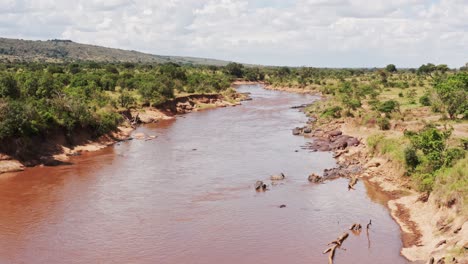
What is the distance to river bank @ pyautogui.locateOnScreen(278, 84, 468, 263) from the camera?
2451 cm

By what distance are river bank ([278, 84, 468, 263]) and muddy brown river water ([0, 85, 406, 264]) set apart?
986mm

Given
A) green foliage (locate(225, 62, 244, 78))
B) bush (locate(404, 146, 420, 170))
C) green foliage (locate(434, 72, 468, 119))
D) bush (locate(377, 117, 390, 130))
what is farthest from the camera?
green foliage (locate(225, 62, 244, 78))

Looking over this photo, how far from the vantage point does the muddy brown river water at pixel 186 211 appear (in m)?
27.5

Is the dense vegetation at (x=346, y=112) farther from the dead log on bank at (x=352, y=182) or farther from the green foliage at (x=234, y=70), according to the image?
the green foliage at (x=234, y=70)

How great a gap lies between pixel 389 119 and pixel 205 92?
5208 centimetres

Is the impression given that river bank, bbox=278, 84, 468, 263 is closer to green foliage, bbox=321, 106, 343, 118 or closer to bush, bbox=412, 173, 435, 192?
bush, bbox=412, 173, 435, 192

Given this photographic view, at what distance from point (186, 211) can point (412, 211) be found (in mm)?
15755

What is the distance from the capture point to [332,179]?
42.1m

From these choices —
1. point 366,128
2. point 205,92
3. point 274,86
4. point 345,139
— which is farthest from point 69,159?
point 274,86

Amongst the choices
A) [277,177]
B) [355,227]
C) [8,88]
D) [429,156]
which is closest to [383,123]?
[277,177]

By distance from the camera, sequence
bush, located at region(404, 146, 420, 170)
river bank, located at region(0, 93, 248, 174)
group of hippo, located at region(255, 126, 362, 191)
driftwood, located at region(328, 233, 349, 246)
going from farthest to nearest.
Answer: river bank, located at region(0, 93, 248, 174), group of hippo, located at region(255, 126, 362, 191), bush, located at region(404, 146, 420, 170), driftwood, located at region(328, 233, 349, 246)

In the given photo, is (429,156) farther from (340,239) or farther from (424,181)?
(340,239)

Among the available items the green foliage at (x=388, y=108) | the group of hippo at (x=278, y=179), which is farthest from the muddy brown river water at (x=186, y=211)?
the green foliage at (x=388, y=108)

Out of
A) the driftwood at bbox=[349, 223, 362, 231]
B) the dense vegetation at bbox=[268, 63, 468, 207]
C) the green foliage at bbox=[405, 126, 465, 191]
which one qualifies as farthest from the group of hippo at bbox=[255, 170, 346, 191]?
the driftwood at bbox=[349, 223, 362, 231]
